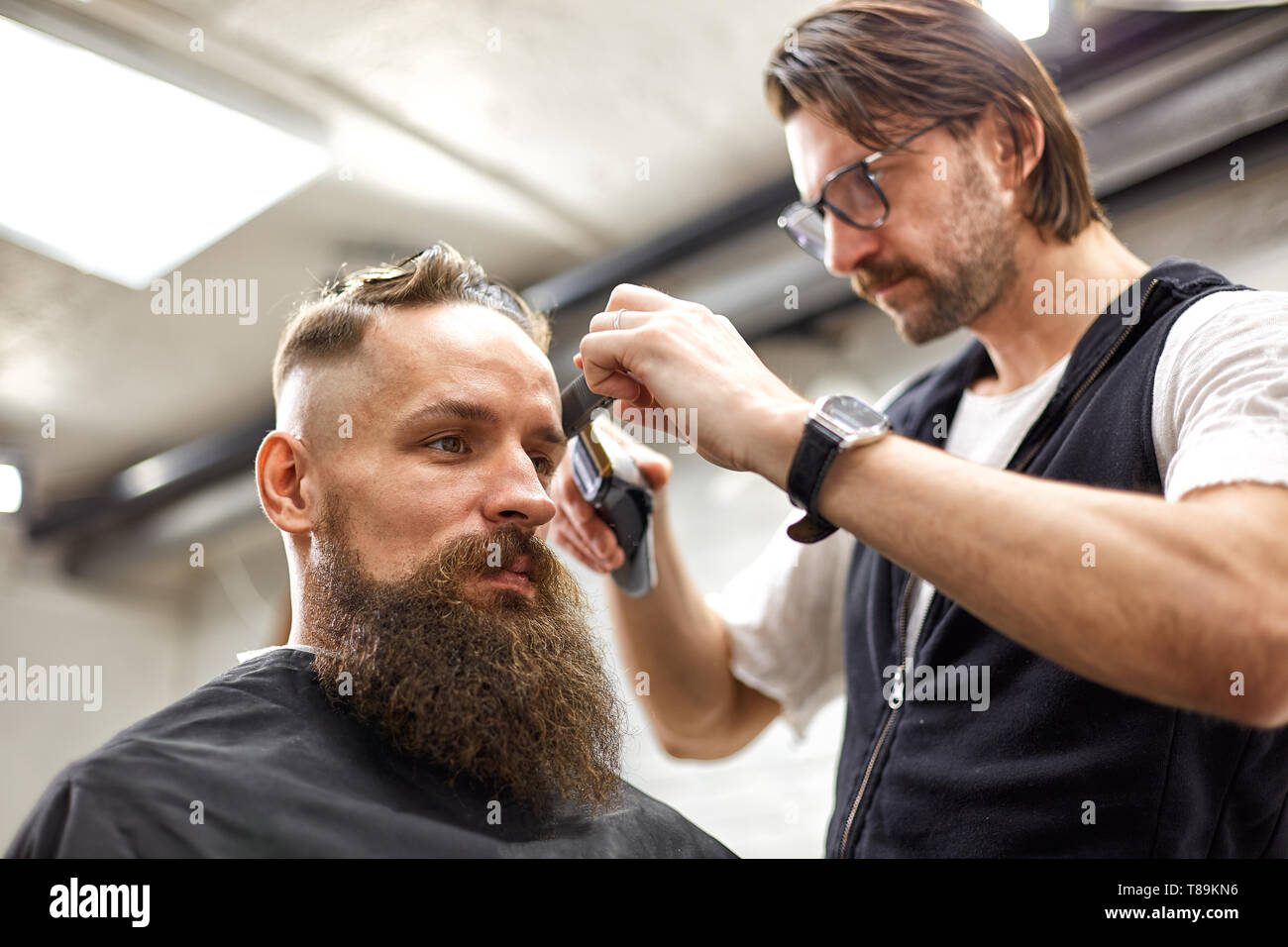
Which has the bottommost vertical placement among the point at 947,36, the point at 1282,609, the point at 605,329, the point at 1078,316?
the point at 1282,609

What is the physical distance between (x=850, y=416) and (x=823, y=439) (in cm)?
6

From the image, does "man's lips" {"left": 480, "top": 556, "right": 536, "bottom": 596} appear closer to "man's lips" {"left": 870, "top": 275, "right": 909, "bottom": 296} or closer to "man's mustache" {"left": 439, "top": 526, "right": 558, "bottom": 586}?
"man's mustache" {"left": 439, "top": 526, "right": 558, "bottom": 586}

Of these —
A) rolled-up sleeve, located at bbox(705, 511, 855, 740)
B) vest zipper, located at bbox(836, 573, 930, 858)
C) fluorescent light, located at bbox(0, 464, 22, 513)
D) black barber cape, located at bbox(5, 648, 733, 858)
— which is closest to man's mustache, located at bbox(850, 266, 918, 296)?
rolled-up sleeve, located at bbox(705, 511, 855, 740)

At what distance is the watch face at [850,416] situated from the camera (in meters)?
1.35

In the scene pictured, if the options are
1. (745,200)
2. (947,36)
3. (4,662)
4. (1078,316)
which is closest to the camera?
(1078,316)

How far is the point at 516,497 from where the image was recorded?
1.68m

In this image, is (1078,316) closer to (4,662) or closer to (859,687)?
(859,687)

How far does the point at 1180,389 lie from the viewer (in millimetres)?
1592

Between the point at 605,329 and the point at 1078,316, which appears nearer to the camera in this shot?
the point at 605,329

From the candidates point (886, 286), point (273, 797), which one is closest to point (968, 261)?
point (886, 286)

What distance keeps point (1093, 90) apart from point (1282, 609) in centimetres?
224

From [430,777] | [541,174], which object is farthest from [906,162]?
[541,174]

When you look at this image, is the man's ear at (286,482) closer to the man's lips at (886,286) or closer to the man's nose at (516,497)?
the man's nose at (516,497)

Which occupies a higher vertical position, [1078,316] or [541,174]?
[541,174]
